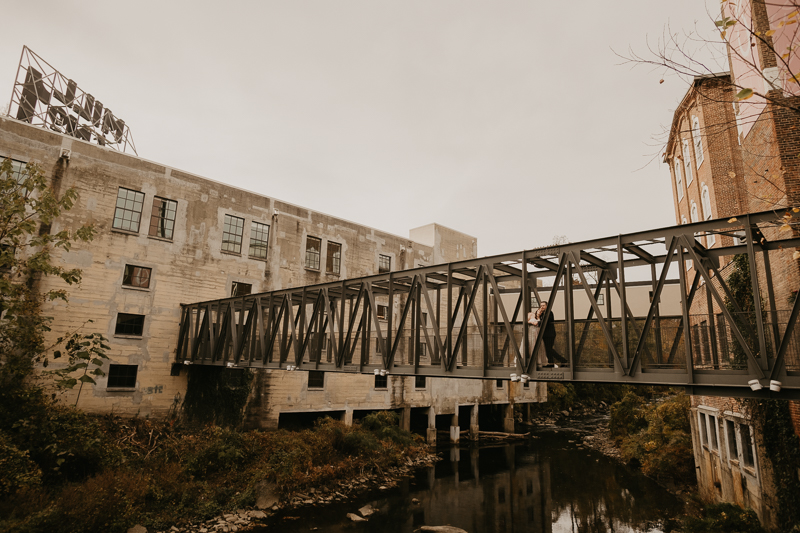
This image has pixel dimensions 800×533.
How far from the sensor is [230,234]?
23.5 metres

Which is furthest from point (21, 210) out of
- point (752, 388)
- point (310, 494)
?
point (752, 388)

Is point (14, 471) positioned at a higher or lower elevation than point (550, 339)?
lower

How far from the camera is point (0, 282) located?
40.1ft

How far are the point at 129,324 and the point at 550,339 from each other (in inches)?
680

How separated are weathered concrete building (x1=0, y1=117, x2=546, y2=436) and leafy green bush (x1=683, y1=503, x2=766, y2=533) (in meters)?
10.1

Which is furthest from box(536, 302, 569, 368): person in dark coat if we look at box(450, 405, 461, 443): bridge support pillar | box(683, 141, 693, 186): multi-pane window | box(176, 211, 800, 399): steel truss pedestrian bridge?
box(450, 405, 461, 443): bridge support pillar

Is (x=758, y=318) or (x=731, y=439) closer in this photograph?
(x=758, y=318)

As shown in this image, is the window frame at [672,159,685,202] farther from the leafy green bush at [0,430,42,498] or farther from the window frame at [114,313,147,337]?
the leafy green bush at [0,430,42,498]

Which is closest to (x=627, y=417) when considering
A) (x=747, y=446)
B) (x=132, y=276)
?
(x=747, y=446)

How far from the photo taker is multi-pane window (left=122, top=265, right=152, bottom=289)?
66.2 ft

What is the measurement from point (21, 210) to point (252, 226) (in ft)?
36.9

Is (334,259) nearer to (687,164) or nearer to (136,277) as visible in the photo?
(136,277)

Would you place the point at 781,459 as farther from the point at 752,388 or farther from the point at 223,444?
the point at 223,444

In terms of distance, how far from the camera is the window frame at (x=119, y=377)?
19.1m
